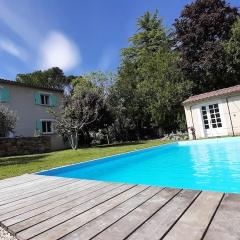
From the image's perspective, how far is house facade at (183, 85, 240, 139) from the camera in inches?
604

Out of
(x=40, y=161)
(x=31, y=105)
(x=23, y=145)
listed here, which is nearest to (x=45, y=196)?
(x=40, y=161)

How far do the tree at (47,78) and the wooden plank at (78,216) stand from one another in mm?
34621

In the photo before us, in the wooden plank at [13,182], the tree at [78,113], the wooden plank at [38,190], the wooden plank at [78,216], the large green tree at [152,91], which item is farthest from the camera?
the large green tree at [152,91]

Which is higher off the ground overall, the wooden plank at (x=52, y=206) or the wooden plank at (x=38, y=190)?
the wooden plank at (x=38, y=190)

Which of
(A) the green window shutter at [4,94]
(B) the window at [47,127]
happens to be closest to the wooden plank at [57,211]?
(A) the green window shutter at [4,94]

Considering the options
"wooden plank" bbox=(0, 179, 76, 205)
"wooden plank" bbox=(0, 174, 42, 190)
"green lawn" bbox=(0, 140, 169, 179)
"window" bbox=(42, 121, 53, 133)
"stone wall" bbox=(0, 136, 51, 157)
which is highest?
"window" bbox=(42, 121, 53, 133)

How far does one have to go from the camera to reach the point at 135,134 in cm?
2580

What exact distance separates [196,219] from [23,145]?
16.2 metres

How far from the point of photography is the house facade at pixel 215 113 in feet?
50.3

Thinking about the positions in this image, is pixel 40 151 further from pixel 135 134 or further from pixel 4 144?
pixel 135 134

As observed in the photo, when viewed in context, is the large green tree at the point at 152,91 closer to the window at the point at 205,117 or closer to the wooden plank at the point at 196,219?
the window at the point at 205,117

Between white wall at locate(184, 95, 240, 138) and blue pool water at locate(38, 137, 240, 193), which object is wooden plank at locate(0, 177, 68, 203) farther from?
white wall at locate(184, 95, 240, 138)

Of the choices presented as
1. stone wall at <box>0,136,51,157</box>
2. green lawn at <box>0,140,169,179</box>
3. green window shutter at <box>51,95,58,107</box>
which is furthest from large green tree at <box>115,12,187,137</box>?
green lawn at <box>0,140,169,179</box>

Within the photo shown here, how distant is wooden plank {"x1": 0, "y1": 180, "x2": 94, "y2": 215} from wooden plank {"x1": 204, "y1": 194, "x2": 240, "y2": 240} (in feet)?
7.98
